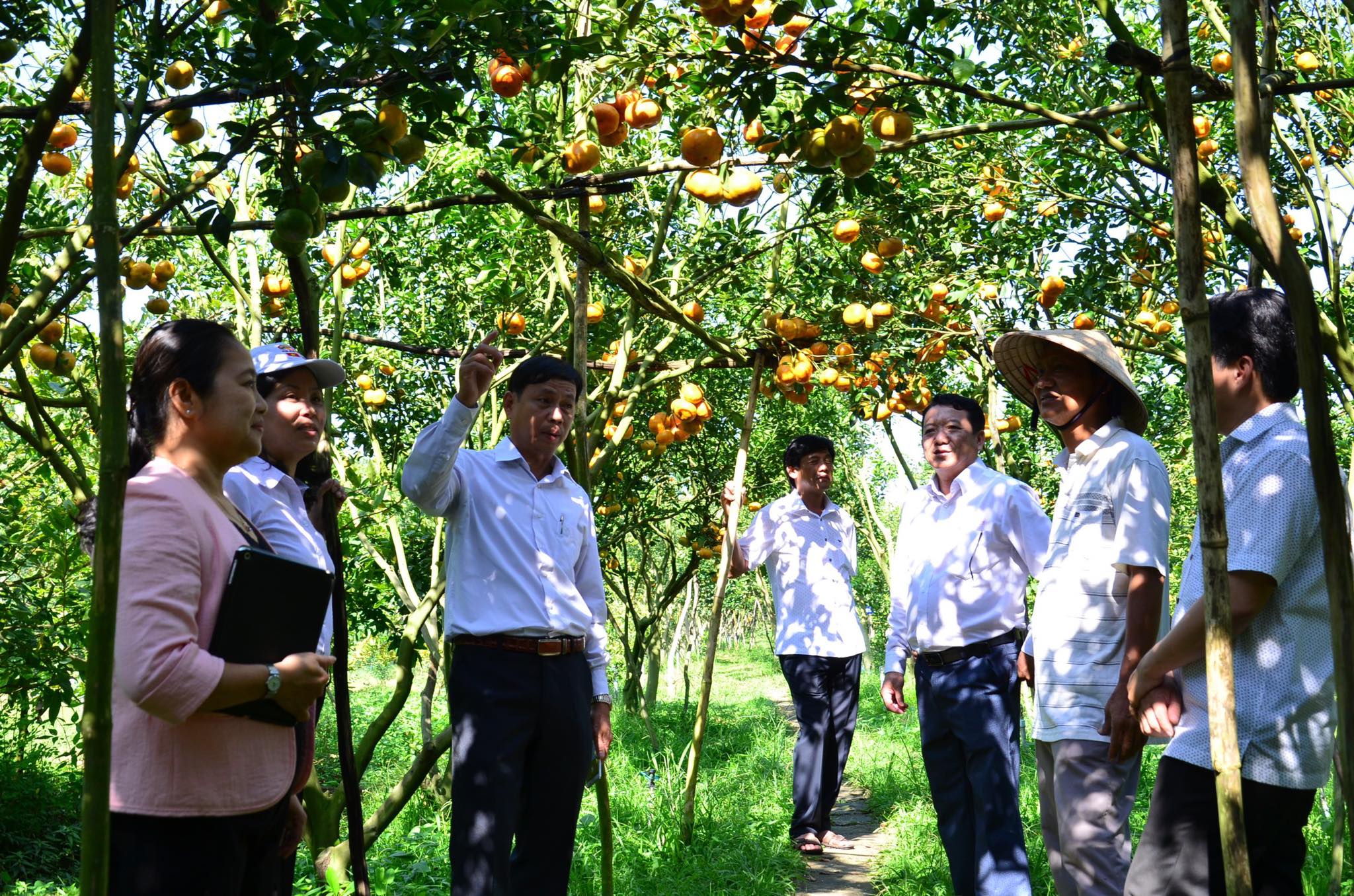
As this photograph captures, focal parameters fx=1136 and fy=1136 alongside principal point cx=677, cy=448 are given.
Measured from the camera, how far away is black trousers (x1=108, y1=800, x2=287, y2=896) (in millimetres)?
1789

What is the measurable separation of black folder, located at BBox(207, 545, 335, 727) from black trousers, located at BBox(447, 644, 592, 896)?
1.21 meters

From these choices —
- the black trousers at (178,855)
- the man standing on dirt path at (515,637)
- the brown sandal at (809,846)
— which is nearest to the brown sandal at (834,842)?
the brown sandal at (809,846)

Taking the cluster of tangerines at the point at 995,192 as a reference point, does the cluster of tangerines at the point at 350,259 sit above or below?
below

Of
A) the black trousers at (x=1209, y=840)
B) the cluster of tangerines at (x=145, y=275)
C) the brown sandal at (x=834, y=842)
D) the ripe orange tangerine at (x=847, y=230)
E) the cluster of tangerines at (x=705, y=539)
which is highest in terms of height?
the ripe orange tangerine at (x=847, y=230)

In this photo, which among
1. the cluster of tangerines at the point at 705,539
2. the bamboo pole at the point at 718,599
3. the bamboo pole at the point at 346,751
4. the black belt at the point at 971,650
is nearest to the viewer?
the bamboo pole at the point at 346,751

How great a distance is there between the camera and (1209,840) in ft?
6.81

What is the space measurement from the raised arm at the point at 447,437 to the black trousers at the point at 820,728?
2.73 meters

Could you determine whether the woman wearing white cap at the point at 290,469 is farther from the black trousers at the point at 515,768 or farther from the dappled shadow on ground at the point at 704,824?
the dappled shadow on ground at the point at 704,824

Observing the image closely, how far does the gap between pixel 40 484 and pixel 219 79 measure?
5111 mm

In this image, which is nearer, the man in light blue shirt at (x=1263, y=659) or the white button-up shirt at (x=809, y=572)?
the man in light blue shirt at (x=1263, y=659)

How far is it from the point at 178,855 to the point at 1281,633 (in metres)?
1.97

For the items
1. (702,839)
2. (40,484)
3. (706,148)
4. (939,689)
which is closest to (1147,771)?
(702,839)

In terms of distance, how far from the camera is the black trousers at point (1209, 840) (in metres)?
2.05

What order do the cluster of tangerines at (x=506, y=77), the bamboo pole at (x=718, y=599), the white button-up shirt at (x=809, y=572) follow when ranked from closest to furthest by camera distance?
the cluster of tangerines at (x=506, y=77)
the bamboo pole at (x=718, y=599)
the white button-up shirt at (x=809, y=572)
